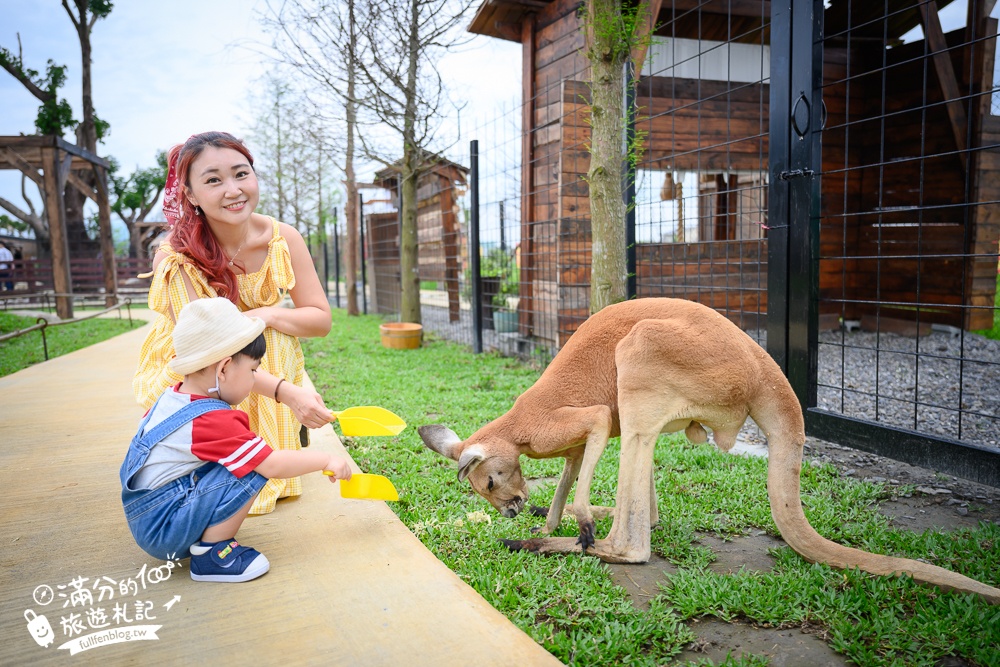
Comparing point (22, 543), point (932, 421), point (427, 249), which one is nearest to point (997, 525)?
point (932, 421)

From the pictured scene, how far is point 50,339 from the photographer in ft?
33.3

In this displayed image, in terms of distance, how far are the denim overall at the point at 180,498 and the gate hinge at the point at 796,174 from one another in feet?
10.9

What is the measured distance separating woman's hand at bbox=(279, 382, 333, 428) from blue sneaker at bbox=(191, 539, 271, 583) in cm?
53

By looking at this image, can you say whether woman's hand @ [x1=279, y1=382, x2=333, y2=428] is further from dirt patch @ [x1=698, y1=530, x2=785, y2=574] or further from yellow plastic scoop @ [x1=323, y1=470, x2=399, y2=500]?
dirt patch @ [x1=698, y1=530, x2=785, y2=574]

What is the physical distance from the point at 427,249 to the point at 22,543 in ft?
36.0

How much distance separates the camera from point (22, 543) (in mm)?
2373

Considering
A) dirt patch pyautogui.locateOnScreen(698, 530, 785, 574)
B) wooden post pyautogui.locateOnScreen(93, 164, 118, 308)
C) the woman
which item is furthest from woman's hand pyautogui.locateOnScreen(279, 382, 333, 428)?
wooden post pyautogui.locateOnScreen(93, 164, 118, 308)

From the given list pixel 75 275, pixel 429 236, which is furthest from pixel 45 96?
pixel 429 236

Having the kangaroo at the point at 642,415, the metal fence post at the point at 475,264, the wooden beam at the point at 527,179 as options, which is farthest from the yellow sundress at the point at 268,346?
the wooden beam at the point at 527,179

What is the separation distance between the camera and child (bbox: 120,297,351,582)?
1.95 metres

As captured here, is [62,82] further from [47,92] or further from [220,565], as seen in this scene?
[220,565]

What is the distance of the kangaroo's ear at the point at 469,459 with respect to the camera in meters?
2.29

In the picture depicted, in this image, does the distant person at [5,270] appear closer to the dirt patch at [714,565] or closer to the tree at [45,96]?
the tree at [45,96]

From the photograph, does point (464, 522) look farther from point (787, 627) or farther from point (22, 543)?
point (22, 543)
